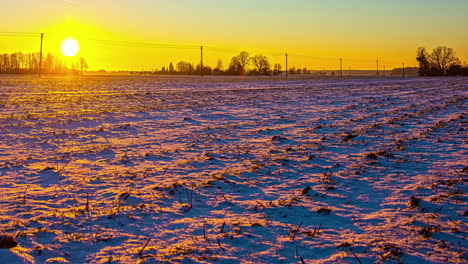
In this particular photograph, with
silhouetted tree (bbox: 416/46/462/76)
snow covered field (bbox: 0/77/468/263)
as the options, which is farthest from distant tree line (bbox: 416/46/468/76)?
snow covered field (bbox: 0/77/468/263)

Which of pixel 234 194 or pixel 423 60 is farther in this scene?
pixel 423 60

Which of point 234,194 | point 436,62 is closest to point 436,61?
point 436,62

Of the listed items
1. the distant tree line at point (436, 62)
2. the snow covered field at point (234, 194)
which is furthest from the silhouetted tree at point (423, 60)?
the snow covered field at point (234, 194)

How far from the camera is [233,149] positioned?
813cm

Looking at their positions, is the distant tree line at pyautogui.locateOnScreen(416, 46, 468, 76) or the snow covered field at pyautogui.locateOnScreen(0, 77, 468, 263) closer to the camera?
the snow covered field at pyautogui.locateOnScreen(0, 77, 468, 263)

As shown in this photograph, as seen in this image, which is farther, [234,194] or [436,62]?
[436,62]

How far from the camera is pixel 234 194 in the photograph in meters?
5.32

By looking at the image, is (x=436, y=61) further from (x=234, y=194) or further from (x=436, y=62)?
(x=234, y=194)

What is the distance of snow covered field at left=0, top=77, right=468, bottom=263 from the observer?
3656 millimetres

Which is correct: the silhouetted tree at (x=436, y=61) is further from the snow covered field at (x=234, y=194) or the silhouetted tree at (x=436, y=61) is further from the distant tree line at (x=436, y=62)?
the snow covered field at (x=234, y=194)

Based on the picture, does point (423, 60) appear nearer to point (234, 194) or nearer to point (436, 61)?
point (436, 61)

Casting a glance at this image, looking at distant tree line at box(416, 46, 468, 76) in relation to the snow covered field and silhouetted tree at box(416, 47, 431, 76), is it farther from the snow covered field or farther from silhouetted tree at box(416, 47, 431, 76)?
the snow covered field

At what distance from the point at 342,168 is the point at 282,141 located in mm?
2557

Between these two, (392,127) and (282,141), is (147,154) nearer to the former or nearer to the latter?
(282,141)
